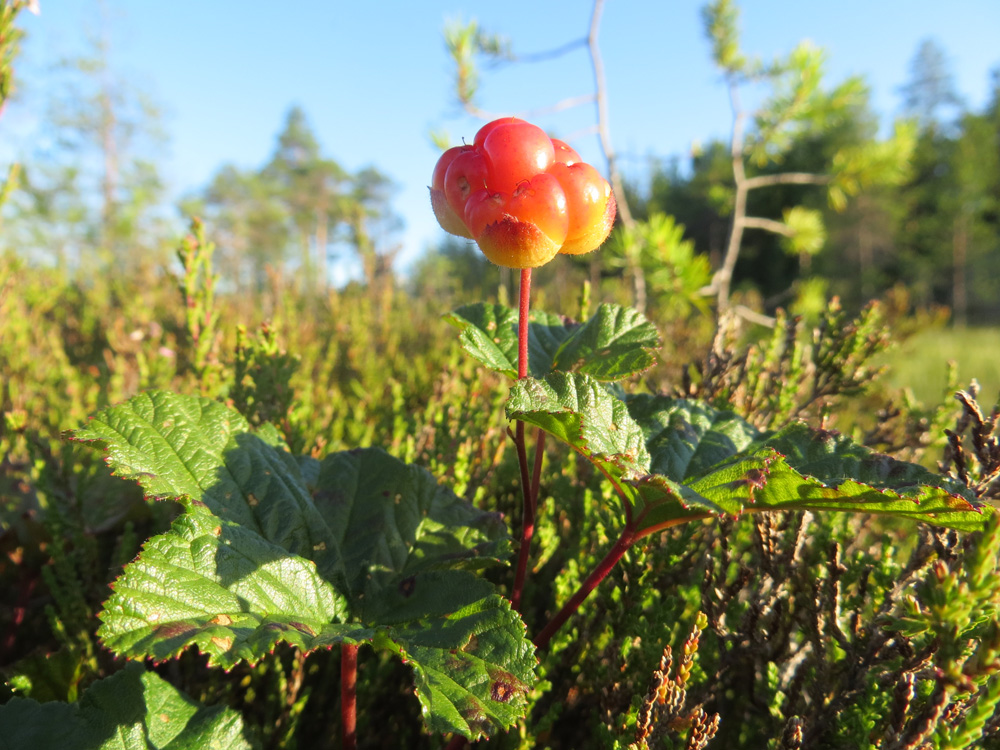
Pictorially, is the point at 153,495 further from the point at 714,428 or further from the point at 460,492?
the point at 714,428

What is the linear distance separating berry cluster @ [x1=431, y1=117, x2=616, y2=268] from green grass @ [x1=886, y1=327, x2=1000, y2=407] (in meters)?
6.15

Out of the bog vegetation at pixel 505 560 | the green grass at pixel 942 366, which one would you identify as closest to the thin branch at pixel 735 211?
the bog vegetation at pixel 505 560

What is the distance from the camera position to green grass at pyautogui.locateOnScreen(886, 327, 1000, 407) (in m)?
6.76

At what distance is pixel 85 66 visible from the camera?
21781mm

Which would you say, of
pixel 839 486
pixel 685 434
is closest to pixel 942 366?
pixel 685 434

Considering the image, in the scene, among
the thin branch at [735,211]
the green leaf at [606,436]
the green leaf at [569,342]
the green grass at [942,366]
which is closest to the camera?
the green leaf at [606,436]

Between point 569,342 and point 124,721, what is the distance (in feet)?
3.33

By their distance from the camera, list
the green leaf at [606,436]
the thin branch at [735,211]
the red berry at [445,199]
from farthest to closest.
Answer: the thin branch at [735,211]
the red berry at [445,199]
the green leaf at [606,436]

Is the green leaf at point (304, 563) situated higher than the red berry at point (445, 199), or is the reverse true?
the red berry at point (445, 199)

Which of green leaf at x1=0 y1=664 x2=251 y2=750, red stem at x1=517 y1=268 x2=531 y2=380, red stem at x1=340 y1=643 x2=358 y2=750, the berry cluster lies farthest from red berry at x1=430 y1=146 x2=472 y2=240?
green leaf at x1=0 y1=664 x2=251 y2=750

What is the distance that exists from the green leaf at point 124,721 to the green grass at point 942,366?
257 inches

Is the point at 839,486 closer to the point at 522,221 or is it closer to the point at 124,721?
the point at 522,221

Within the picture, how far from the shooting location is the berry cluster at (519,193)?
74 cm

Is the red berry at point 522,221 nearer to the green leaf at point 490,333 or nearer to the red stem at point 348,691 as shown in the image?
the green leaf at point 490,333
